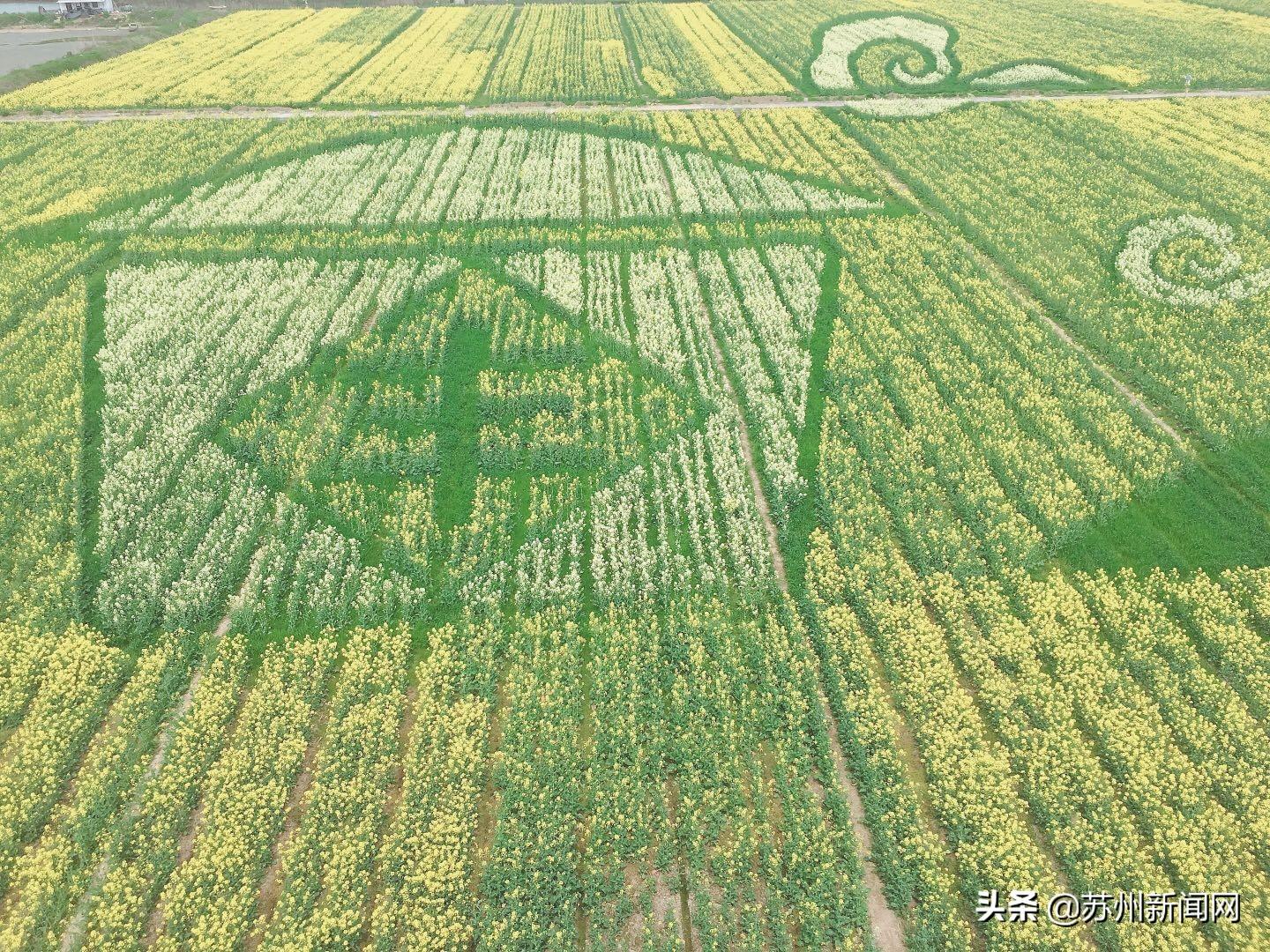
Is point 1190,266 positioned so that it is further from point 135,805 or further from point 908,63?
point 135,805

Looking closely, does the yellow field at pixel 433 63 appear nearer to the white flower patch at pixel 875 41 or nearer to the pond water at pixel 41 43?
the white flower patch at pixel 875 41

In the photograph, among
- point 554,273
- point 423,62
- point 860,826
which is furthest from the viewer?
point 423,62

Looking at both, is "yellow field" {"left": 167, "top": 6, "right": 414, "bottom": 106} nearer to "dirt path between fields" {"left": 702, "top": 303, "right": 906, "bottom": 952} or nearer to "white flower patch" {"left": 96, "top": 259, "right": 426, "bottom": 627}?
"white flower patch" {"left": 96, "top": 259, "right": 426, "bottom": 627}

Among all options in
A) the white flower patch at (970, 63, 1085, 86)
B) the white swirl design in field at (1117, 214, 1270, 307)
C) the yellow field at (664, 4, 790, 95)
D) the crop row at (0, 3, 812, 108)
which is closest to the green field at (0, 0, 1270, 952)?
the white swirl design in field at (1117, 214, 1270, 307)

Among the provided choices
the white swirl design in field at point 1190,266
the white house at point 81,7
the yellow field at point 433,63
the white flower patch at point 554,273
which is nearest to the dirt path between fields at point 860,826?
the white flower patch at point 554,273

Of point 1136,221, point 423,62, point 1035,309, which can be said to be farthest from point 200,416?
point 423,62
